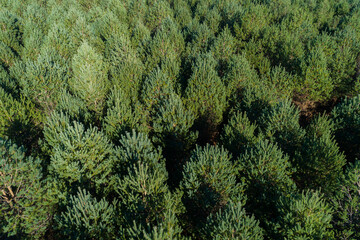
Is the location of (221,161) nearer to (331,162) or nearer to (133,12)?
(331,162)

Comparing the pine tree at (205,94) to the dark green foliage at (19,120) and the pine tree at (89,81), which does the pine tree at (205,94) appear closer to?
the pine tree at (89,81)

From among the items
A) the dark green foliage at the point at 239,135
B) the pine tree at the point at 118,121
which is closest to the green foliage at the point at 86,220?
the pine tree at the point at 118,121

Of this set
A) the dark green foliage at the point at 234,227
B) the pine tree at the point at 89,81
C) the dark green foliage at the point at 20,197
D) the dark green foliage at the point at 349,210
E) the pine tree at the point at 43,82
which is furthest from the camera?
the pine tree at the point at 89,81

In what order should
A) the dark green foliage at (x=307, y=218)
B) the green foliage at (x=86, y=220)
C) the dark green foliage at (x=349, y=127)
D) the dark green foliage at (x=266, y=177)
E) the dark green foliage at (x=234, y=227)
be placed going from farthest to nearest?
the dark green foliage at (x=349, y=127) < the dark green foliage at (x=266, y=177) < the green foliage at (x=86, y=220) < the dark green foliage at (x=307, y=218) < the dark green foliage at (x=234, y=227)

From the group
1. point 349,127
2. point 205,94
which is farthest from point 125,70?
point 349,127

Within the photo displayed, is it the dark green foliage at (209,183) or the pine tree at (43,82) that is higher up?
the dark green foliage at (209,183)

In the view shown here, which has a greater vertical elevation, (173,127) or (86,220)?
(173,127)

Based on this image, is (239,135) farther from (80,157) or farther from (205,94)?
(80,157)
